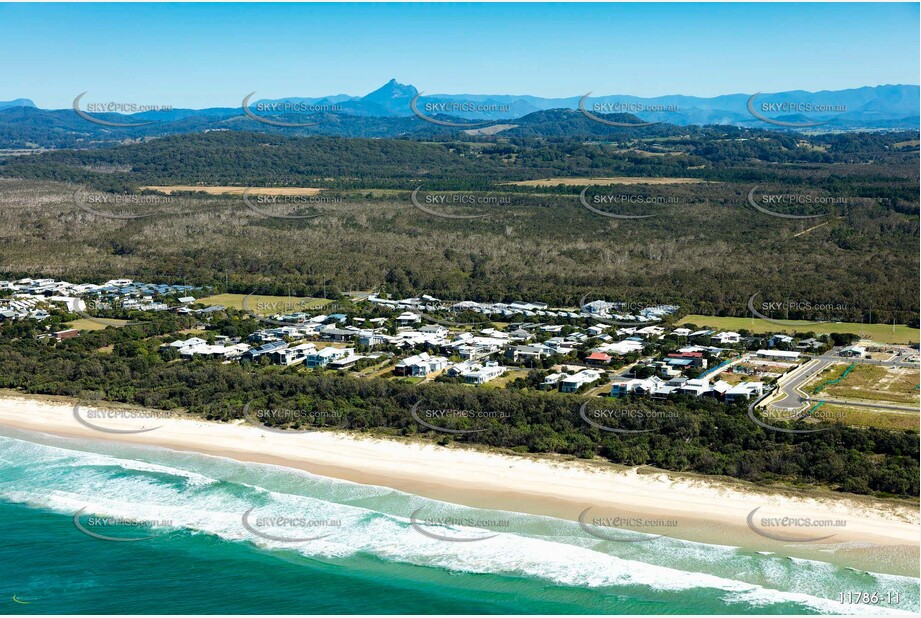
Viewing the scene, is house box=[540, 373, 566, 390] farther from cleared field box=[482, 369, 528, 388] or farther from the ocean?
the ocean

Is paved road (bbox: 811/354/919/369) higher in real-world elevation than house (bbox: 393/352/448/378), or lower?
lower

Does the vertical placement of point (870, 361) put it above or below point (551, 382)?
below

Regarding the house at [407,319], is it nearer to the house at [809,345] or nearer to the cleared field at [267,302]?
the cleared field at [267,302]

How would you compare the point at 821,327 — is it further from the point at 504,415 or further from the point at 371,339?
the point at 371,339

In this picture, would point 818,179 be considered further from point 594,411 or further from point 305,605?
point 305,605

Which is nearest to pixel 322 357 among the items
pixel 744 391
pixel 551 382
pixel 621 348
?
pixel 551 382

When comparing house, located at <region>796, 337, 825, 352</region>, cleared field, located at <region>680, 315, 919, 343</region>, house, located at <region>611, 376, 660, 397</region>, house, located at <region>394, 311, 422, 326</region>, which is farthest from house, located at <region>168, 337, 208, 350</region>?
house, located at <region>796, 337, 825, 352</region>
